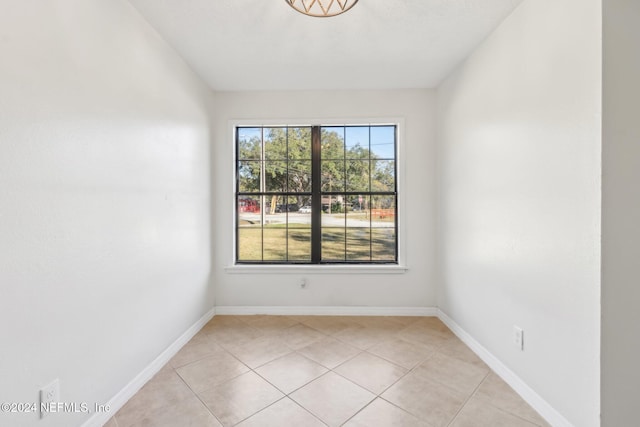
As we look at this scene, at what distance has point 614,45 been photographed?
123cm

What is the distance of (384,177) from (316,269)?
1326 mm

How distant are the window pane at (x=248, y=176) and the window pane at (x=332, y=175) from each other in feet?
2.60

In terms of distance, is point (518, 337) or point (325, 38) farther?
point (325, 38)

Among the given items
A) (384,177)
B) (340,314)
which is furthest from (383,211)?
(340,314)

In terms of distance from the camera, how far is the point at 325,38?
2107 millimetres

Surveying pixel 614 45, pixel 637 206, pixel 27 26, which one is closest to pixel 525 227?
pixel 637 206

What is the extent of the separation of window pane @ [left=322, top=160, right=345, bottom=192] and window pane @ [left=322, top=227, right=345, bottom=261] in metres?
0.49

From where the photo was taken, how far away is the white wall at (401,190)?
3.03 m

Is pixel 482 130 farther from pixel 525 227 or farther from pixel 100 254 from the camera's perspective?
pixel 100 254

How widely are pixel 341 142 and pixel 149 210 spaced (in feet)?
6.87

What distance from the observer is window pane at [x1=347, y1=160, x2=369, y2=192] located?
126 inches

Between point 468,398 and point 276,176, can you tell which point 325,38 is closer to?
point 276,176

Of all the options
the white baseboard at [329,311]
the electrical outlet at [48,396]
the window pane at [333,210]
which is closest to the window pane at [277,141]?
the window pane at [333,210]

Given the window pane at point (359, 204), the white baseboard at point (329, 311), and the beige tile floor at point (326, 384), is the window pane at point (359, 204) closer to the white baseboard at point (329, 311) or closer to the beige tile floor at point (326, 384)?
the white baseboard at point (329, 311)
